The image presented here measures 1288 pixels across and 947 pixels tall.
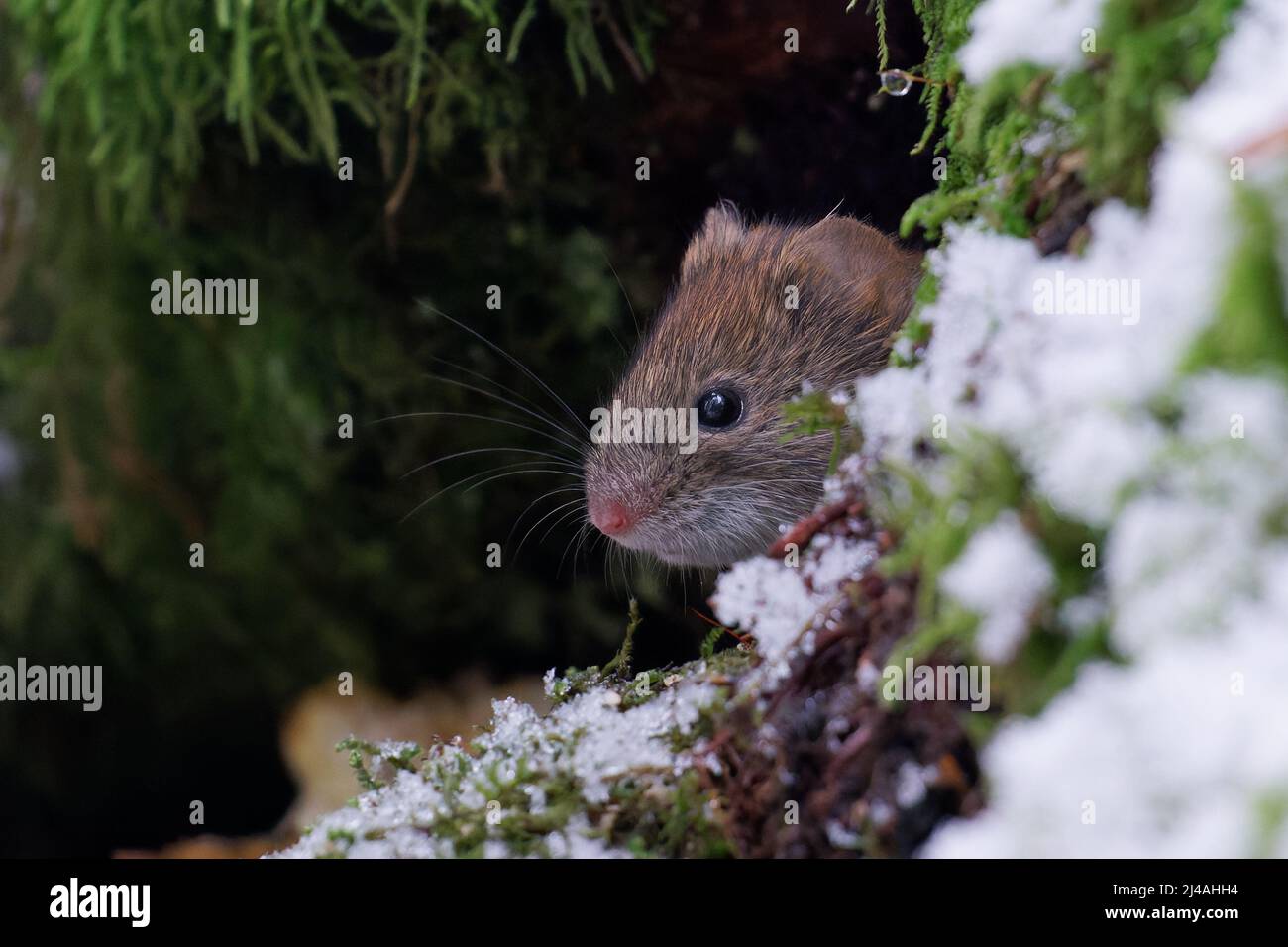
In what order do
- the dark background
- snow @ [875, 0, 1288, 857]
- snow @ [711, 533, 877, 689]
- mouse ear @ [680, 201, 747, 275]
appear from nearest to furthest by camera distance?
snow @ [875, 0, 1288, 857] < snow @ [711, 533, 877, 689] < mouse ear @ [680, 201, 747, 275] < the dark background

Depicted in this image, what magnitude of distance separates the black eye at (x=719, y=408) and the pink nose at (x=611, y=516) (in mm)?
212

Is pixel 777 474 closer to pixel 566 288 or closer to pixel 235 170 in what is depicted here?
pixel 566 288

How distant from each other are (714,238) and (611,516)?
68cm

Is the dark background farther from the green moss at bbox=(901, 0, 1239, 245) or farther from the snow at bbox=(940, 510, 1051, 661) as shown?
the snow at bbox=(940, 510, 1051, 661)

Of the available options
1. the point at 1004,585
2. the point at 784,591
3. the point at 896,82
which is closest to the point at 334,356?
the point at 896,82

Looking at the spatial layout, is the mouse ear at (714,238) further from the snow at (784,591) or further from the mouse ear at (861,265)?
the snow at (784,591)

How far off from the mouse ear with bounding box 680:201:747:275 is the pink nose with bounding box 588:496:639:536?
23.1 inches

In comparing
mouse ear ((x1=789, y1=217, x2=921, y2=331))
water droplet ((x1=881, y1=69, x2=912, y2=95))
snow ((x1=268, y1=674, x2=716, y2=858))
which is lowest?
snow ((x1=268, y1=674, x2=716, y2=858))

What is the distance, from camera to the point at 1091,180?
881 millimetres

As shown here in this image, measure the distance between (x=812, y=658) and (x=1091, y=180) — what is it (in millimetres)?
478

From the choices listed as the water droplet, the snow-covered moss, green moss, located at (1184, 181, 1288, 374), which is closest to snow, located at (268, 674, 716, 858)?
the snow-covered moss

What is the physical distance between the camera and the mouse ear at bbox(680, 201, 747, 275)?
86.0 inches

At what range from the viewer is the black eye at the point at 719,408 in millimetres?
1911
